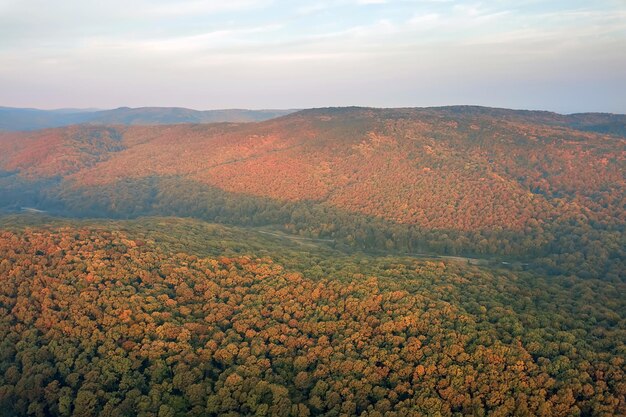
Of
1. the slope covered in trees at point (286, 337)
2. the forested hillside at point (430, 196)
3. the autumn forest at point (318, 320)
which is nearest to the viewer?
the slope covered in trees at point (286, 337)

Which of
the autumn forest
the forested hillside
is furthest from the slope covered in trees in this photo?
the forested hillside

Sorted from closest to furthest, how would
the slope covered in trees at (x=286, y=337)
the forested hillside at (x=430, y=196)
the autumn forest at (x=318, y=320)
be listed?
the slope covered in trees at (x=286, y=337), the autumn forest at (x=318, y=320), the forested hillside at (x=430, y=196)

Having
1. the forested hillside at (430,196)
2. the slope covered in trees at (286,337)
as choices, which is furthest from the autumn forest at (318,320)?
the forested hillside at (430,196)

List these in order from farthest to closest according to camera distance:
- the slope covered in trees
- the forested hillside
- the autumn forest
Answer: the forested hillside < the autumn forest < the slope covered in trees

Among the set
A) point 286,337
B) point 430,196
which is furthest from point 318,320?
point 430,196

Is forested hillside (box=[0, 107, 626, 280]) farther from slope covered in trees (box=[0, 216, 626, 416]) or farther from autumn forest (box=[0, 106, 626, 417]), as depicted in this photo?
slope covered in trees (box=[0, 216, 626, 416])

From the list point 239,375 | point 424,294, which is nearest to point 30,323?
point 239,375

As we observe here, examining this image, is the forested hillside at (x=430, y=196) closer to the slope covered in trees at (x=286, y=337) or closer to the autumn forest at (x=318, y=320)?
the autumn forest at (x=318, y=320)

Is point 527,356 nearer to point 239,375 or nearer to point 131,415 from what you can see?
point 239,375

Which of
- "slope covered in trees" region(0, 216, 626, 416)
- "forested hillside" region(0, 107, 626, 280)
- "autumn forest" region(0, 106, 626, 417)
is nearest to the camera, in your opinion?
"slope covered in trees" region(0, 216, 626, 416)
